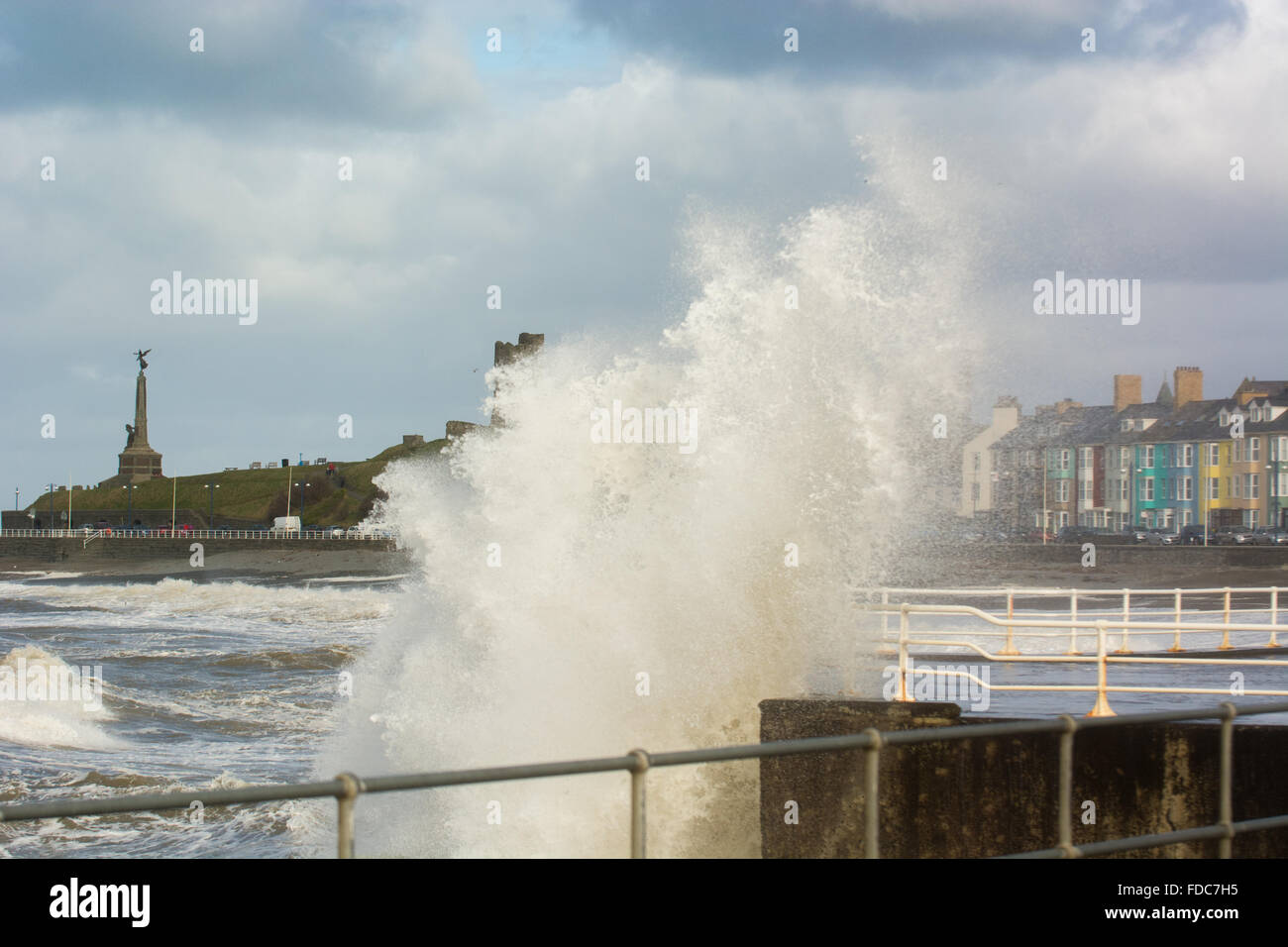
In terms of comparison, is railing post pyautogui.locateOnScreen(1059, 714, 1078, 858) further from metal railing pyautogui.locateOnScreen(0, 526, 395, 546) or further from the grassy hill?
the grassy hill

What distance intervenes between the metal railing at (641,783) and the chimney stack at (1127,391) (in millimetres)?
77734

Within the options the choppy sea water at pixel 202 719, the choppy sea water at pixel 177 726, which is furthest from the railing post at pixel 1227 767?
the choppy sea water at pixel 177 726

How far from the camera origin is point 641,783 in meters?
3.96

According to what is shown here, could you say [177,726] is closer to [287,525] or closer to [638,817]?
[638,817]

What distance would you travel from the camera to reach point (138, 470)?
117 meters

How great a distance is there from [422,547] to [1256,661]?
9265 millimetres

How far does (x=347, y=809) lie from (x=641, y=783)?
3.08ft

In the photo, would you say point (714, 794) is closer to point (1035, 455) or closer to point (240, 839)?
point (240, 839)

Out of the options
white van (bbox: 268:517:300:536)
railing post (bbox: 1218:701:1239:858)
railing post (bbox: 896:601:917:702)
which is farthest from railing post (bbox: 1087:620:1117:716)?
white van (bbox: 268:517:300:536)

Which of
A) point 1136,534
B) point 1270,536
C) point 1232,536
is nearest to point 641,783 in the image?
point 1232,536

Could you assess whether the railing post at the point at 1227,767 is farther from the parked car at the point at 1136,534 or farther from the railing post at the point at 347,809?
the parked car at the point at 1136,534

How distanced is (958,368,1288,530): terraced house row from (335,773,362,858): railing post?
58737 mm

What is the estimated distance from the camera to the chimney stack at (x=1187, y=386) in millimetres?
74750
